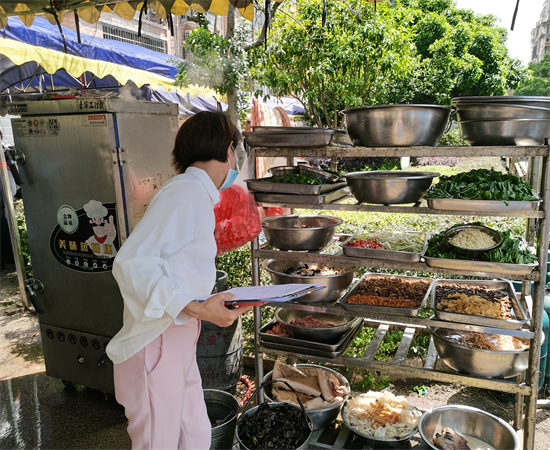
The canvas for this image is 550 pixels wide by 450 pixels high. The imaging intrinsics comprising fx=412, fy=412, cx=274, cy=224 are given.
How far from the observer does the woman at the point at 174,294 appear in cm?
186

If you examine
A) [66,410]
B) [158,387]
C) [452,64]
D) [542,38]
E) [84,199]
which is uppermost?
[542,38]

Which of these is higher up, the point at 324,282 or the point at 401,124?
the point at 401,124

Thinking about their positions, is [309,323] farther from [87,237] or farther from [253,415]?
[87,237]

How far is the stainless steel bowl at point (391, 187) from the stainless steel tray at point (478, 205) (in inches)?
7.3

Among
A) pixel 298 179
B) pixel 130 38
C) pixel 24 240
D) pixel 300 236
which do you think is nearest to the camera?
pixel 298 179

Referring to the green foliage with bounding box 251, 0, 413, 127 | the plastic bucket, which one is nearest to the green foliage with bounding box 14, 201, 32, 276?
the green foliage with bounding box 251, 0, 413, 127

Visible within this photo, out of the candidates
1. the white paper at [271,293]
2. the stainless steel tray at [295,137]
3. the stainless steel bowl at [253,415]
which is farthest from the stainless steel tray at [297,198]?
the stainless steel bowl at [253,415]

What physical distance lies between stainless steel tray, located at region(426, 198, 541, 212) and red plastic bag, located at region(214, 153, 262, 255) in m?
1.35

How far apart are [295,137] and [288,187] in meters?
0.35

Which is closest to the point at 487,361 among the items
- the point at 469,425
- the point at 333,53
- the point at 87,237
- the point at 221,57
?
the point at 469,425

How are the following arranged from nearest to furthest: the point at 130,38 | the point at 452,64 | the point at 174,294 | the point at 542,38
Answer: the point at 174,294, the point at 130,38, the point at 452,64, the point at 542,38

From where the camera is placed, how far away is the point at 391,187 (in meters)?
2.72

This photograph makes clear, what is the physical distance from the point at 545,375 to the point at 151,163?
3878 millimetres

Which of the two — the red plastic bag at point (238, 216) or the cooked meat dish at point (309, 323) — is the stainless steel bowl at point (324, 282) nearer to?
the cooked meat dish at point (309, 323)
